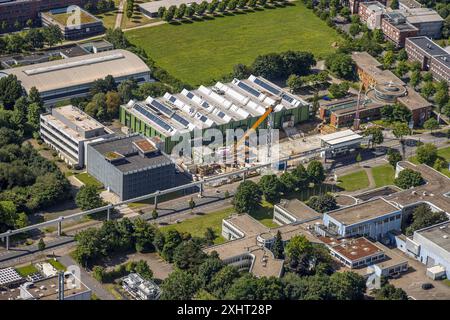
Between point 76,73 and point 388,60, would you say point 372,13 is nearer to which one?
point 388,60

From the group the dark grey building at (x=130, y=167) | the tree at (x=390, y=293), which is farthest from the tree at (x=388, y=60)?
the tree at (x=390, y=293)

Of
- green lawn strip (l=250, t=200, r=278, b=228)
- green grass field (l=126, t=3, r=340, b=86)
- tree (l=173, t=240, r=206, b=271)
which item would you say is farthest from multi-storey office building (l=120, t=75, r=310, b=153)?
tree (l=173, t=240, r=206, b=271)

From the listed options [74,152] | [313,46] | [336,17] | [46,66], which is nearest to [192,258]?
[74,152]

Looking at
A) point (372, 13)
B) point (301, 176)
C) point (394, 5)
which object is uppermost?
point (372, 13)

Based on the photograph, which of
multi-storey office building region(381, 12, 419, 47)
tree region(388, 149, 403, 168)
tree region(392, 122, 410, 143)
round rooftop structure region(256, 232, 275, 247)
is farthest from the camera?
multi-storey office building region(381, 12, 419, 47)

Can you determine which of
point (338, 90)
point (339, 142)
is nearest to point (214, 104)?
point (339, 142)

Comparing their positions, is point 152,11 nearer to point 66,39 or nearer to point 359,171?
point 66,39

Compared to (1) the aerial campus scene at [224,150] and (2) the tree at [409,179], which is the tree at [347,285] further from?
(2) the tree at [409,179]

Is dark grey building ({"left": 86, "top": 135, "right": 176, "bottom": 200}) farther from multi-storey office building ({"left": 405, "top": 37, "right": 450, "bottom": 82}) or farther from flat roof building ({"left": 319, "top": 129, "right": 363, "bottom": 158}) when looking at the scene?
multi-storey office building ({"left": 405, "top": 37, "right": 450, "bottom": 82})
